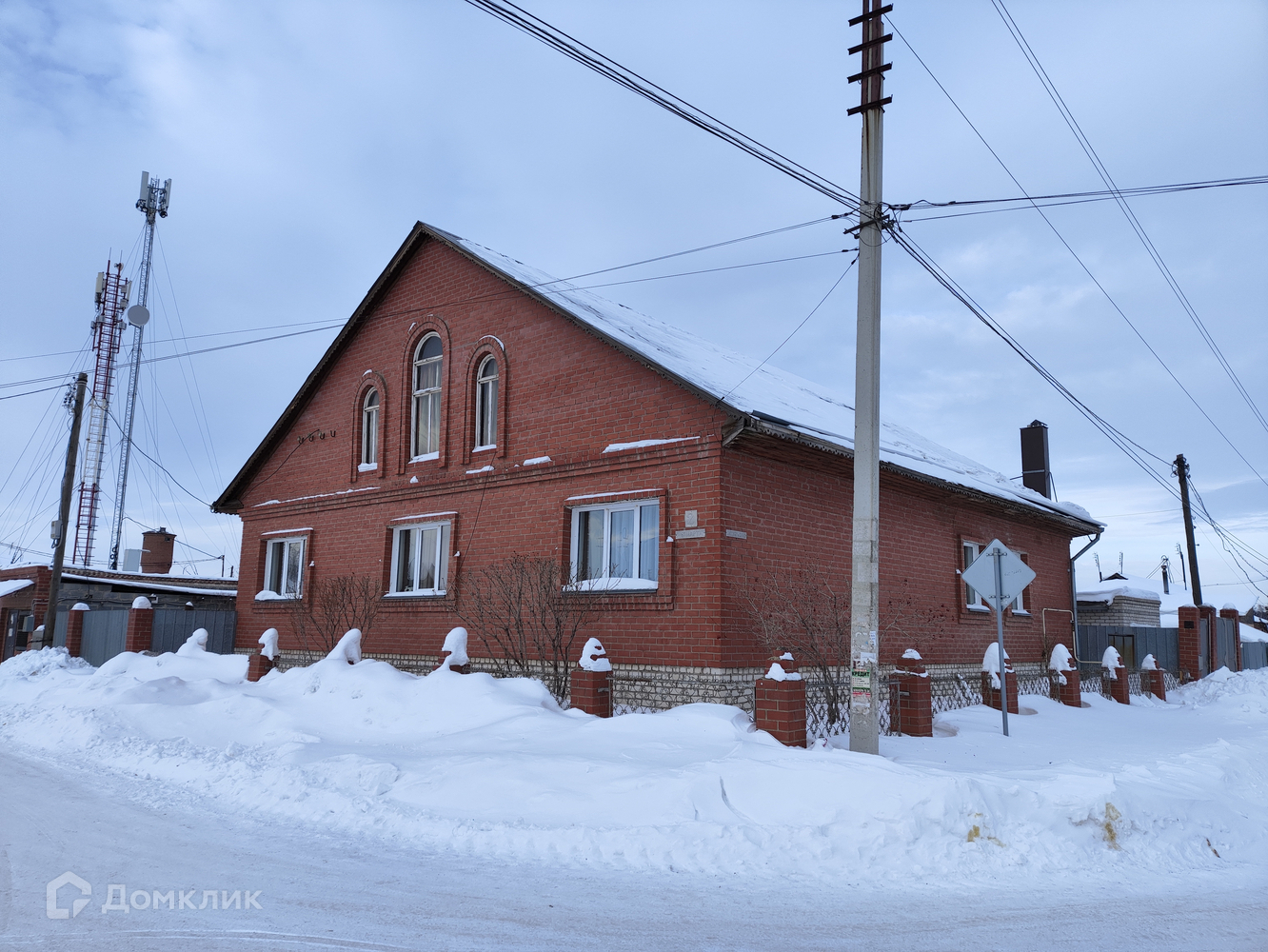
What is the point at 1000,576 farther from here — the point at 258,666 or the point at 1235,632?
the point at 1235,632

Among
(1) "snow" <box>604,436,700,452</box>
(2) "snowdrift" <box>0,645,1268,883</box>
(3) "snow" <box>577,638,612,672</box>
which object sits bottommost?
(2) "snowdrift" <box>0,645,1268,883</box>

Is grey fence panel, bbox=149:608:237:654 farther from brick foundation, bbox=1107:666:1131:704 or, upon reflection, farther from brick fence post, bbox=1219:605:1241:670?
brick fence post, bbox=1219:605:1241:670

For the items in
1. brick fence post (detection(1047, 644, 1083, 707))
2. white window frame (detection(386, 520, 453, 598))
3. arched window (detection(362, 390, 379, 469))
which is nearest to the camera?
white window frame (detection(386, 520, 453, 598))

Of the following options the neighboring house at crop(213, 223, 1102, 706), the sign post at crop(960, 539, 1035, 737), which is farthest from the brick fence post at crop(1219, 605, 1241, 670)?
the sign post at crop(960, 539, 1035, 737)

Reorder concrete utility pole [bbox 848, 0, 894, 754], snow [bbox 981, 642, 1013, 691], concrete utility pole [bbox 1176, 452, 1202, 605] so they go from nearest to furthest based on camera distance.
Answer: concrete utility pole [bbox 848, 0, 894, 754]
snow [bbox 981, 642, 1013, 691]
concrete utility pole [bbox 1176, 452, 1202, 605]

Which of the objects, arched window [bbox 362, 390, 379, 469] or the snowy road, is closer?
the snowy road

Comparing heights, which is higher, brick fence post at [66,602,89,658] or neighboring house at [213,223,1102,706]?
neighboring house at [213,223,1102,706]

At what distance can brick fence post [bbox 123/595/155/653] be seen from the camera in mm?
19828

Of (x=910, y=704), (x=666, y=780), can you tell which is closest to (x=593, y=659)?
(x=666, y=780)

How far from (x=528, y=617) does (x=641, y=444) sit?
3257 mm

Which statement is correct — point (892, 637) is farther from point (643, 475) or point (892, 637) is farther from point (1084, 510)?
point (1084, 510)

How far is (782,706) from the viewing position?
9.39 meters

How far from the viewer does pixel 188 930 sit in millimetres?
4871

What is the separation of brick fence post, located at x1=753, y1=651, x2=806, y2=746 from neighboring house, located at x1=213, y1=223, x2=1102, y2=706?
6.58 feet
